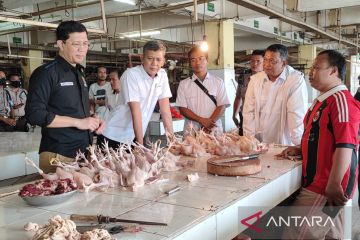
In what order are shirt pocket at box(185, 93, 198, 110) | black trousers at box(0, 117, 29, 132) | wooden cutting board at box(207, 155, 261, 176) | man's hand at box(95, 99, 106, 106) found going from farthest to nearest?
black trousers at box(0, 117, 29, 132) < man's hand at box(95, 99, 106, 106) < shirt pocket at box(185, 93, 198, 110) < wooden cutting board at box(207, 155, 261, 176)

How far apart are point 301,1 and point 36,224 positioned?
8102 mm

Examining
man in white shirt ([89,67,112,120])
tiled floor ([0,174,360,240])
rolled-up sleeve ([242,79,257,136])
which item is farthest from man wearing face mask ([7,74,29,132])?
rolled-up sleeve ([242,79,257,136])

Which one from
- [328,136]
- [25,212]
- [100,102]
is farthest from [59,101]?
[100,102]

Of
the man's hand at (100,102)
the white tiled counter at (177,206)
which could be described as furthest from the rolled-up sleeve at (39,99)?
the man's hand at (100,102)

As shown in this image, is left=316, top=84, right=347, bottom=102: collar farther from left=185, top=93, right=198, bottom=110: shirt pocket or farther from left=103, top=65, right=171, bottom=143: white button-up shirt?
left=185, top=93, right=198, bottom=110: shirt pocket

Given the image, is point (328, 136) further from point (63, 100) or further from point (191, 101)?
point (191, 101)

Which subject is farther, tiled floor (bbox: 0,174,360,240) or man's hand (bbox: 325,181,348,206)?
man's hand (bbox: 325,181,348,206)

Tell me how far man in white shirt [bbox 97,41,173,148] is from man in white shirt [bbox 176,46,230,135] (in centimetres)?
72

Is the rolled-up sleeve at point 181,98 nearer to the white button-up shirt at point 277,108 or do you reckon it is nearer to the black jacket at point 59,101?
the white button-up shirt at point 277,108

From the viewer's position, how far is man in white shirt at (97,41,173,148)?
324 centimetres

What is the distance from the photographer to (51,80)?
8.47 ft

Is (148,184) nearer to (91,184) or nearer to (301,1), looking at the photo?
(91,184)

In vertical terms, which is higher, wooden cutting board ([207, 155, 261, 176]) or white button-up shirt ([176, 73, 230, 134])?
white button-up shirt ([176, 73, 230, 134])

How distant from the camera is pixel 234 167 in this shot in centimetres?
239
